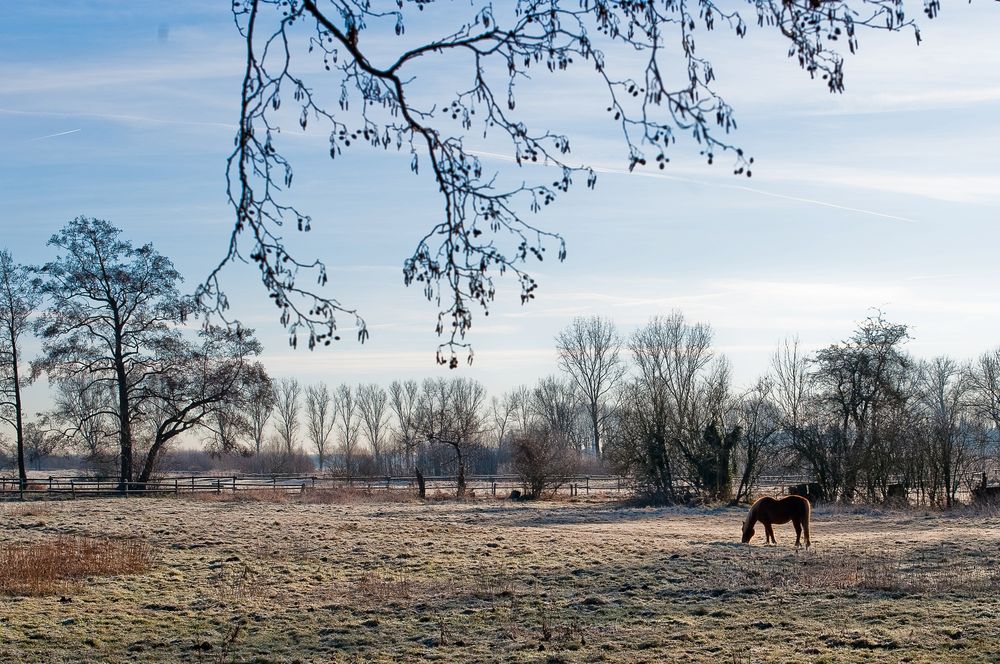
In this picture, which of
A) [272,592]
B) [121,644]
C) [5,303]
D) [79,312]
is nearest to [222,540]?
[272,592]

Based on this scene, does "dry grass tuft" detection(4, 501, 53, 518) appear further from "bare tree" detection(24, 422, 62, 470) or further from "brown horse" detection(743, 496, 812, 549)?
"brown horse" detection(743, 496, 812, 549)

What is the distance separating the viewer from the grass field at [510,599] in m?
11.2

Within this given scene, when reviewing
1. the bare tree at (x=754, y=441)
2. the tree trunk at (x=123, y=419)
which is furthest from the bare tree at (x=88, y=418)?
the bare tree at (x=754, y=441)

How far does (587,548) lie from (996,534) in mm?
10553

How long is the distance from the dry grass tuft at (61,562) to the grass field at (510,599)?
329 millimetres

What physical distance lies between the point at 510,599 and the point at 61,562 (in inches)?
315

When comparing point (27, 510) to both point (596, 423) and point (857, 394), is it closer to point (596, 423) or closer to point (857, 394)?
point (857, 394)

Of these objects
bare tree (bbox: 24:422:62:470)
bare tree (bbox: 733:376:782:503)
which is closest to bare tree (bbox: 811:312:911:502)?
bare tree (bbox: 733:376:782:503)

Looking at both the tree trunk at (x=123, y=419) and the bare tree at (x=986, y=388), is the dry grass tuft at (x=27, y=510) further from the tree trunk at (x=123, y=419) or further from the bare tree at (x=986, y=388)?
the bare tree at (x=986, y=388)

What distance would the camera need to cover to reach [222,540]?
21.4 metres

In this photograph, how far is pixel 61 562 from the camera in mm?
17000

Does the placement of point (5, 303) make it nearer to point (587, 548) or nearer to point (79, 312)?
point (79, 312)

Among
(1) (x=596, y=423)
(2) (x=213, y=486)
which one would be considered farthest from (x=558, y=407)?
(2) (x=213, y=486)

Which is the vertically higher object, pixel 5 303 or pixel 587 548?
pixel 5 303
